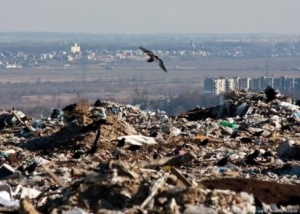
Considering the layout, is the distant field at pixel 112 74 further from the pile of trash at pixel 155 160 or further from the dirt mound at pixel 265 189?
the dirt mound at pixel 265 189

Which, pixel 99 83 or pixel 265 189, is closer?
pixel 265 189

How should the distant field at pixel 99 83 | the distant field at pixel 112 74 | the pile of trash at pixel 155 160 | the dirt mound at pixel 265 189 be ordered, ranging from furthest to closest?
the distant field at pixel 112 74 < the distant field at pixel 99 83 < the dirt mound at pixel 265 189 < the pile of trash at pixel 155 160

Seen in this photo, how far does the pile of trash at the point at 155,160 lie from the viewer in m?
7.30

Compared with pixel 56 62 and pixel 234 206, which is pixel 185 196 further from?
pixel 56 62

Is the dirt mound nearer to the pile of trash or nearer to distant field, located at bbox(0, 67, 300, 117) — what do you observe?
the pile of trash

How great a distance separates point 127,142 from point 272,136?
2186 mm

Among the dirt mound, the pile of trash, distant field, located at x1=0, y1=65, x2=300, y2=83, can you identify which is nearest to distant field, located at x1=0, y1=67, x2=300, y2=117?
distant field, located at x1=0, y1=65, x2=300, y2=83

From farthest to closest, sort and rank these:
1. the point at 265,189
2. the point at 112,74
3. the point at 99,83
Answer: the point at 112,74 → the point at 99,83 → the point at 265,189

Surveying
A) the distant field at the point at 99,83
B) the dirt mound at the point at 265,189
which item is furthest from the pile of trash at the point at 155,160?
the distant field at the point at 99,83

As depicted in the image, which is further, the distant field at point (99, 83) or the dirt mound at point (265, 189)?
the distant field at point (99, 83)

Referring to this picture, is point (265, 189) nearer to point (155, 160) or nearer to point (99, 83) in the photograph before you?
point (155, 160)

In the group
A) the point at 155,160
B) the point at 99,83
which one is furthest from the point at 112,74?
the point at 155,160

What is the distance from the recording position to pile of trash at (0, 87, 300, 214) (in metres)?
7.30

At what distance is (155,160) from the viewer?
8.07 metres
